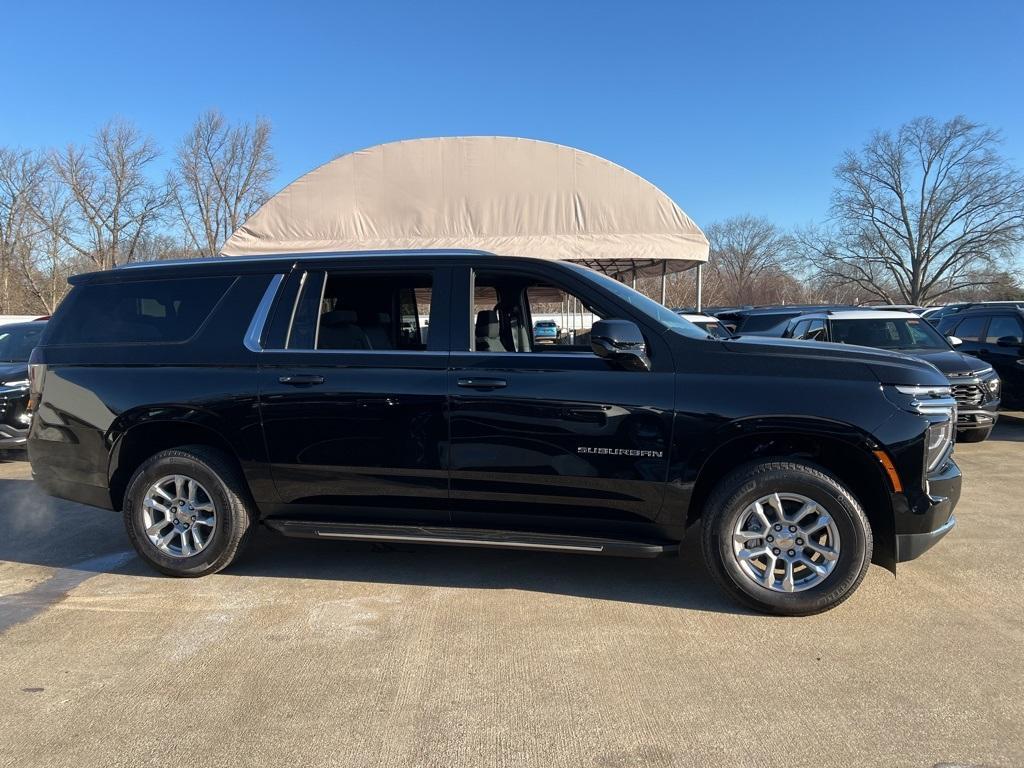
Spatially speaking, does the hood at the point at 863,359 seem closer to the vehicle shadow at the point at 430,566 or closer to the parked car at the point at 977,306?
the vehicle shadow at the point at 430,566

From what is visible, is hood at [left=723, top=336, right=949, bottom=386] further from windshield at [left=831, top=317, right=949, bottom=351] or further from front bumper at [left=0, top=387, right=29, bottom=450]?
front bumper at [left=0, top=387, right=29, bottom=450]

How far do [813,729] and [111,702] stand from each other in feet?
9.61

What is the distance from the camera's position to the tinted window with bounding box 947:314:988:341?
10.1 meters

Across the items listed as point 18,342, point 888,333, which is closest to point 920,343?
point 888,333

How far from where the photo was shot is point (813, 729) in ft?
8.66

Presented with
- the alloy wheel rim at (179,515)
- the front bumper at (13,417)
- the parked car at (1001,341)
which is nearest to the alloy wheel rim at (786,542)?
the alloy wheel rim at (179,515)

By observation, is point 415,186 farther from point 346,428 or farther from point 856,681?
point 856,681

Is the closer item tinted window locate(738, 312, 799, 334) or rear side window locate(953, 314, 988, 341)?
rear side window locate(953, 314, 988, 341)

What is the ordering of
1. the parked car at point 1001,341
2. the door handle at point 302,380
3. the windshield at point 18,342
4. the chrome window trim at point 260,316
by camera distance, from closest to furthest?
the door handle at point 302,380 < the chrome window trim at point 260,316 < the windshield at point 18,342 < the parked car at point 1001,341

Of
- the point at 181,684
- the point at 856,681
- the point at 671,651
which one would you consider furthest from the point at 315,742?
the point at 856,681

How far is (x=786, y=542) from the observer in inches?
140

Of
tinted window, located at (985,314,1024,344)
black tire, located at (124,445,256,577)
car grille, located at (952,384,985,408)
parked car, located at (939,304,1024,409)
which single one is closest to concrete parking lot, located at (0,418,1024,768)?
black tire, located at (124,445,256,577)

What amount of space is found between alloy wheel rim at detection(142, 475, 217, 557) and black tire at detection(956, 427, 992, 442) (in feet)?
26.9

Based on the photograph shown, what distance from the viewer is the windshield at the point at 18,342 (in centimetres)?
872
